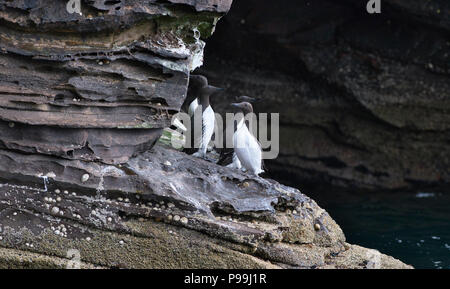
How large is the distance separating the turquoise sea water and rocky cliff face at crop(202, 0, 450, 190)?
367 mm

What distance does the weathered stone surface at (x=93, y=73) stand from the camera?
219 inches

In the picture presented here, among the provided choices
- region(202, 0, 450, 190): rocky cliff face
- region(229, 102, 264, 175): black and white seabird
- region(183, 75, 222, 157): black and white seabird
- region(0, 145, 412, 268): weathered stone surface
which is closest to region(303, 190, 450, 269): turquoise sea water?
region(202, 0, 450, 190): rocky cliff face

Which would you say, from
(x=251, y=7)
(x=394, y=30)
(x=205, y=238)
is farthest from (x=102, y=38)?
(x=394, y=30)

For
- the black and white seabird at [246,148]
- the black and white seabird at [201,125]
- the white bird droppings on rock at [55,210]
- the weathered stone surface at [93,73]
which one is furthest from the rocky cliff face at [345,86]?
the white bird droppings on rock at [55,210]

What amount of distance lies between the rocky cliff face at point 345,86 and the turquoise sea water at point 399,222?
37 centimetres

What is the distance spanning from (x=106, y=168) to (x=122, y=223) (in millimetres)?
519

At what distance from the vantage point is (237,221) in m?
5.88

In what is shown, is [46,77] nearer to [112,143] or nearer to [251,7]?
[112,143]

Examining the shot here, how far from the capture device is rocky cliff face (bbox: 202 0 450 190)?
34.6 feet

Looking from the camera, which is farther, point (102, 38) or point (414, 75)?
point (414, 75)

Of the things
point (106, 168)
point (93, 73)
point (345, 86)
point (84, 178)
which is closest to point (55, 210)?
point (84, 178)

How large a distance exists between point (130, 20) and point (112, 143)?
3.60 ft

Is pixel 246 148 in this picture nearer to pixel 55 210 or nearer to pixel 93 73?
pixel 93 73
